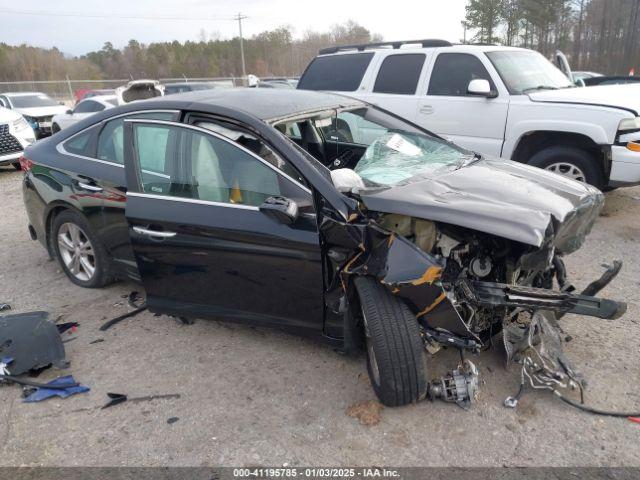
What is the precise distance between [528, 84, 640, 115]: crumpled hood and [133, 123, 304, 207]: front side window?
13.6 ft

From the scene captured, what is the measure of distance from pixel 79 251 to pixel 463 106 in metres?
4.71

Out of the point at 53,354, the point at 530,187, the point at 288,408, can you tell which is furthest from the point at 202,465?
the point at 530,187

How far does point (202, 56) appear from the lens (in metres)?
68.5

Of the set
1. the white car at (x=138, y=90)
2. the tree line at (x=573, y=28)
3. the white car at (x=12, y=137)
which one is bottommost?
the white car at (x=12, y=137)

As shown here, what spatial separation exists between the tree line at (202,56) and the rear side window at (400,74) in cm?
5563

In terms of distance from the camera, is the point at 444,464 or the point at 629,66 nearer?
the point at 444,464

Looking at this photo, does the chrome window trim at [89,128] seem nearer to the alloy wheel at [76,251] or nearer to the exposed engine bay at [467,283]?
the alloy wheel at [76,251]

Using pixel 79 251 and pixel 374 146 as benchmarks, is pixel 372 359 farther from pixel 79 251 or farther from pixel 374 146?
pixel 79 251

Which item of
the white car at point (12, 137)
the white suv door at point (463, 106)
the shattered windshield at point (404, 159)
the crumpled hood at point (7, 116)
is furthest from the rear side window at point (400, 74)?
the crumpled hood at point (7, 116)

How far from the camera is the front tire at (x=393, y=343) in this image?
2.59 m

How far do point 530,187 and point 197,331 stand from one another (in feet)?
8.24

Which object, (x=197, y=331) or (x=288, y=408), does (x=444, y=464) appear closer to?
Answer: (x=288, y=408)

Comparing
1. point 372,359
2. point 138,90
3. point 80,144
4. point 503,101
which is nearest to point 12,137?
point 138,90

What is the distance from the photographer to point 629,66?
29016mm
